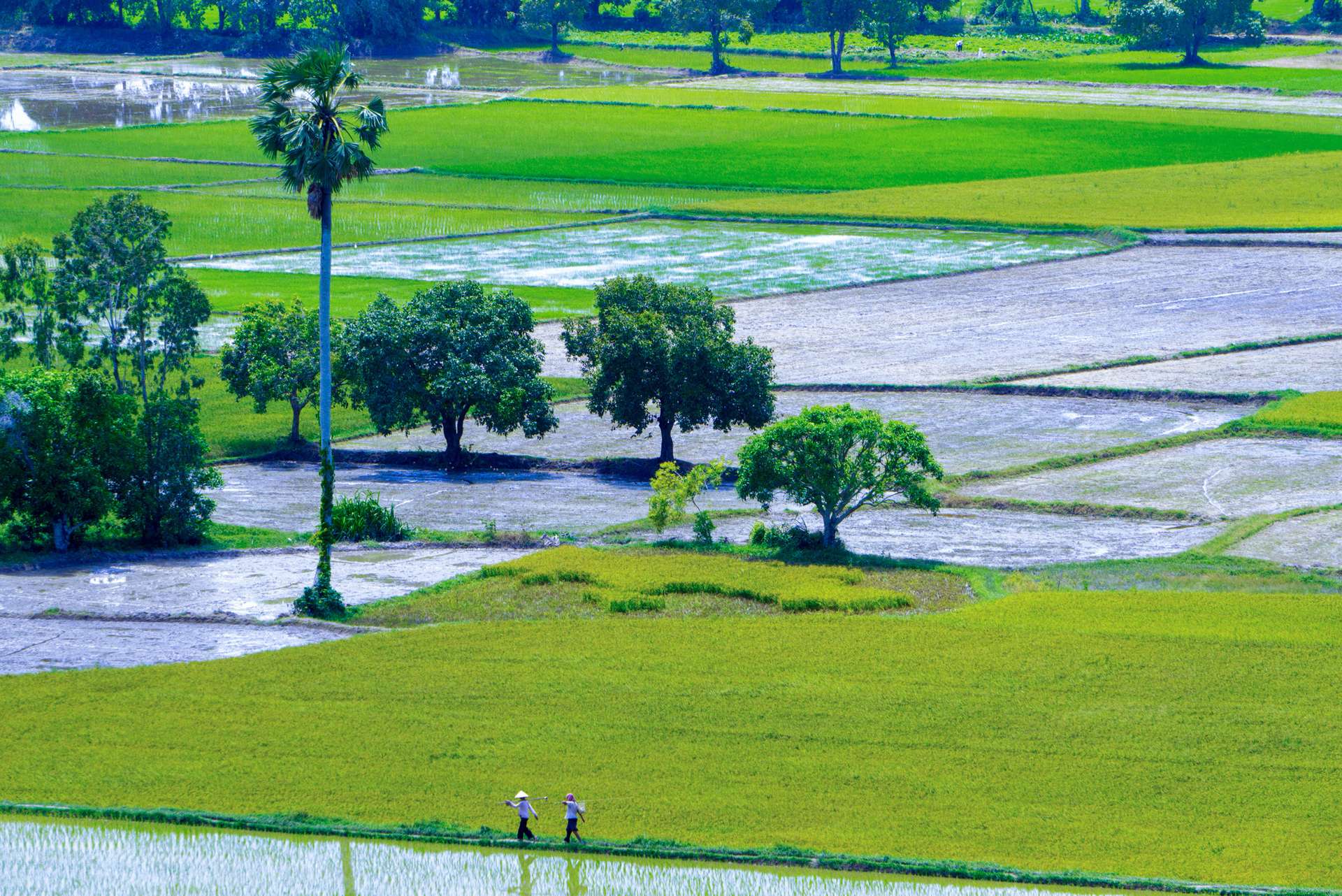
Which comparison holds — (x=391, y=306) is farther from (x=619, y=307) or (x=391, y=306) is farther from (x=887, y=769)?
(x=887, y=769)

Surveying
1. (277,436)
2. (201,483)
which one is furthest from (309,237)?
(201,483)

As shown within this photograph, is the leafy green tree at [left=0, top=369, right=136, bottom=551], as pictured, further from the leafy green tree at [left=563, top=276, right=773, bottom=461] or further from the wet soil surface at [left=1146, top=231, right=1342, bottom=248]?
the wet soil surface at [left=1146, top=231, right=1342, bottom=248]

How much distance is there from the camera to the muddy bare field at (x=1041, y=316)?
80.0 m

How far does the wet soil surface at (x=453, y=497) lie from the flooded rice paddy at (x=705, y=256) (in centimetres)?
3210

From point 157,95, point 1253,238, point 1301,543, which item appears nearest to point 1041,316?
point 1253,238

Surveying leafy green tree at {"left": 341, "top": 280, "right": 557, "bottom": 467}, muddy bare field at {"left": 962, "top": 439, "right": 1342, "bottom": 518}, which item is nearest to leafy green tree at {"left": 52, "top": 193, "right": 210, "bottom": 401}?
leafy green tree at {"left": 341, "top": 280, "right": 557, "bottom": 467}

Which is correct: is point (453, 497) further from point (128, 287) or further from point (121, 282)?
point (121, 282)

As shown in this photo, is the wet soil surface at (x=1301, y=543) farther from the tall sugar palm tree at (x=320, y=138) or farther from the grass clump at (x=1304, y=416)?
the tall sugar palm tree at (x=320, y=138)

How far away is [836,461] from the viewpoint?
51.6m

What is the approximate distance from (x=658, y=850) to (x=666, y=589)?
53.9ft

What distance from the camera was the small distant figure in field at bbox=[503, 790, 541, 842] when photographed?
31781 millimetres

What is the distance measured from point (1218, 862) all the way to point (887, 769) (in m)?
6.87

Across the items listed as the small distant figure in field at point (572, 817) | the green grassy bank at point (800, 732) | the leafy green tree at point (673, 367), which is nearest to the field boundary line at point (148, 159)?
the leafy green tree at point (673, 367)

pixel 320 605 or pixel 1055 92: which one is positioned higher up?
pixel 1055 92
